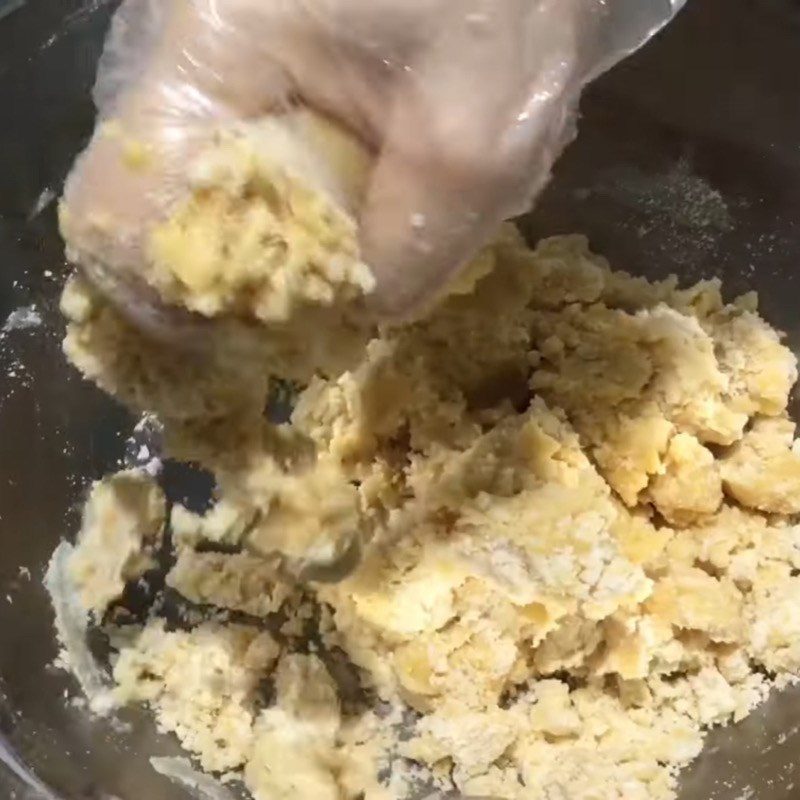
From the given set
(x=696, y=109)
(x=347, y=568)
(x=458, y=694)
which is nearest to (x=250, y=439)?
(x=347, y=568)

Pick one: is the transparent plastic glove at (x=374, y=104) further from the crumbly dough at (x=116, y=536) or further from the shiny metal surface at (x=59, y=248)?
the crumbly dough at (x=116, y=536)

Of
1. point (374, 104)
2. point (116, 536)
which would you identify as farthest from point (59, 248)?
point (374, 104)

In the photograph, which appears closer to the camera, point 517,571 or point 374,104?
point 374,104

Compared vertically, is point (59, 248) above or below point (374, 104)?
below

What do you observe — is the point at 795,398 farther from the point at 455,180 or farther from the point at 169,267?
the point at 169,267

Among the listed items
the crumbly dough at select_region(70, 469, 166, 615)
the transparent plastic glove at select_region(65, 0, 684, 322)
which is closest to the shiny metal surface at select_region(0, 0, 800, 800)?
the crumbly dough at select_region(70, 469, 166, 615)

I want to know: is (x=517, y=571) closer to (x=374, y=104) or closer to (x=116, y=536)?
(x=116, y=536)
